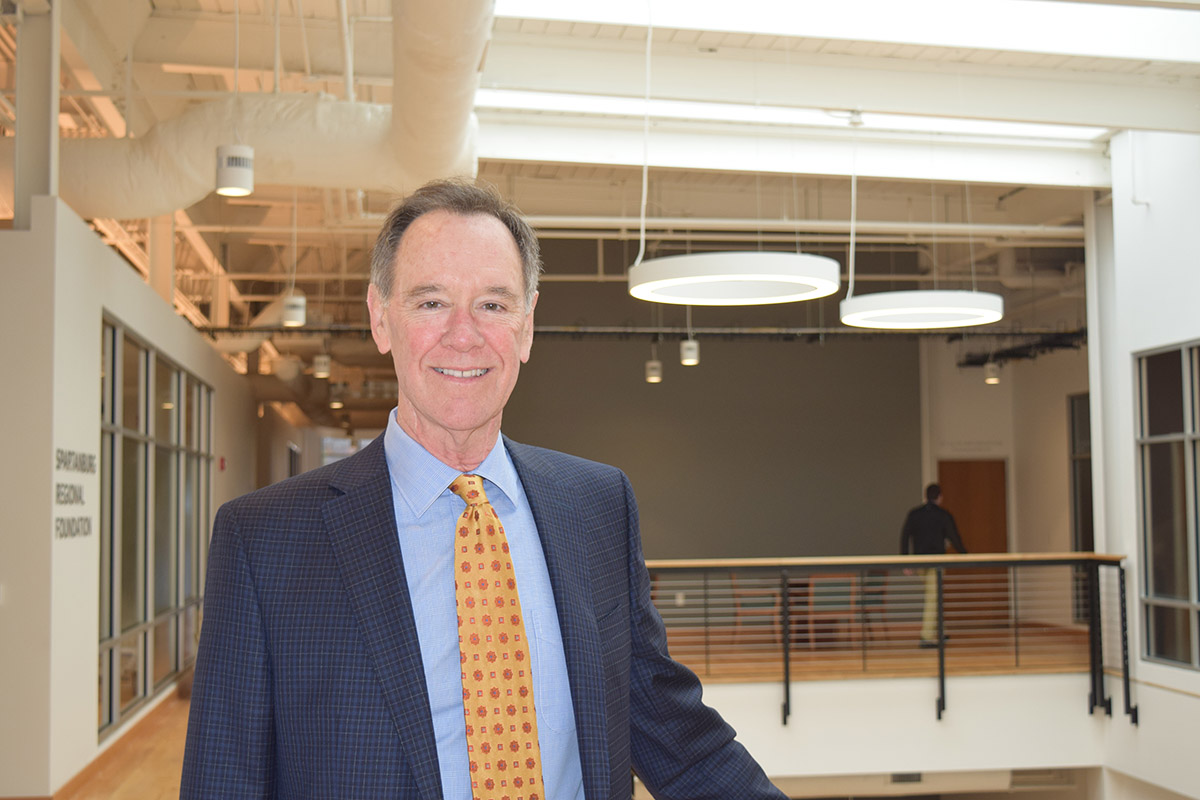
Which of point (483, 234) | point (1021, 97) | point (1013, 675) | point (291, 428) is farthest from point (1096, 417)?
point (291, 428)

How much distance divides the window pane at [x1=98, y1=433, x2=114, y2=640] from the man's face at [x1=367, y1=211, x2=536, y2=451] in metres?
6.36

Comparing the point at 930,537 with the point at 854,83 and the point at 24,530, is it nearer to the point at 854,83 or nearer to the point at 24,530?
the point at 854,83

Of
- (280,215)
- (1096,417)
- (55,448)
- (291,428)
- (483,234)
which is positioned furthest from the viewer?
(291,428)

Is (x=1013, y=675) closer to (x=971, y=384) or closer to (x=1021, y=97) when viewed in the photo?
(x=1021, y=97)

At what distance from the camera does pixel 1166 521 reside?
883 cm

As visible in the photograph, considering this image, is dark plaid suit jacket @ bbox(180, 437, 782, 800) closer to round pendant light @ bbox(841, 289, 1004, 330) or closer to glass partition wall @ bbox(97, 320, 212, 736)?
round pendant light @ bbox(841, 289, 1004, 330)

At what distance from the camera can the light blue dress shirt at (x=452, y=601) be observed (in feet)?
4.06

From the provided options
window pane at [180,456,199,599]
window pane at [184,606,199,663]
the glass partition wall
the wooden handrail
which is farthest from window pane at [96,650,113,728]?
the wooden handrail

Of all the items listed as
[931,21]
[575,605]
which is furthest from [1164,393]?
[575,605]

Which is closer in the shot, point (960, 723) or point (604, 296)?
point (960, 723)

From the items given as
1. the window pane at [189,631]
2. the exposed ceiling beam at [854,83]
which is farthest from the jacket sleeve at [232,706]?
the window pane at [189,631]

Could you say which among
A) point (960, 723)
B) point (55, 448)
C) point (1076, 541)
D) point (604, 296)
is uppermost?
point (604, 296)

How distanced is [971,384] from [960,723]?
22.6ft

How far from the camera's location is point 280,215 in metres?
12.6
